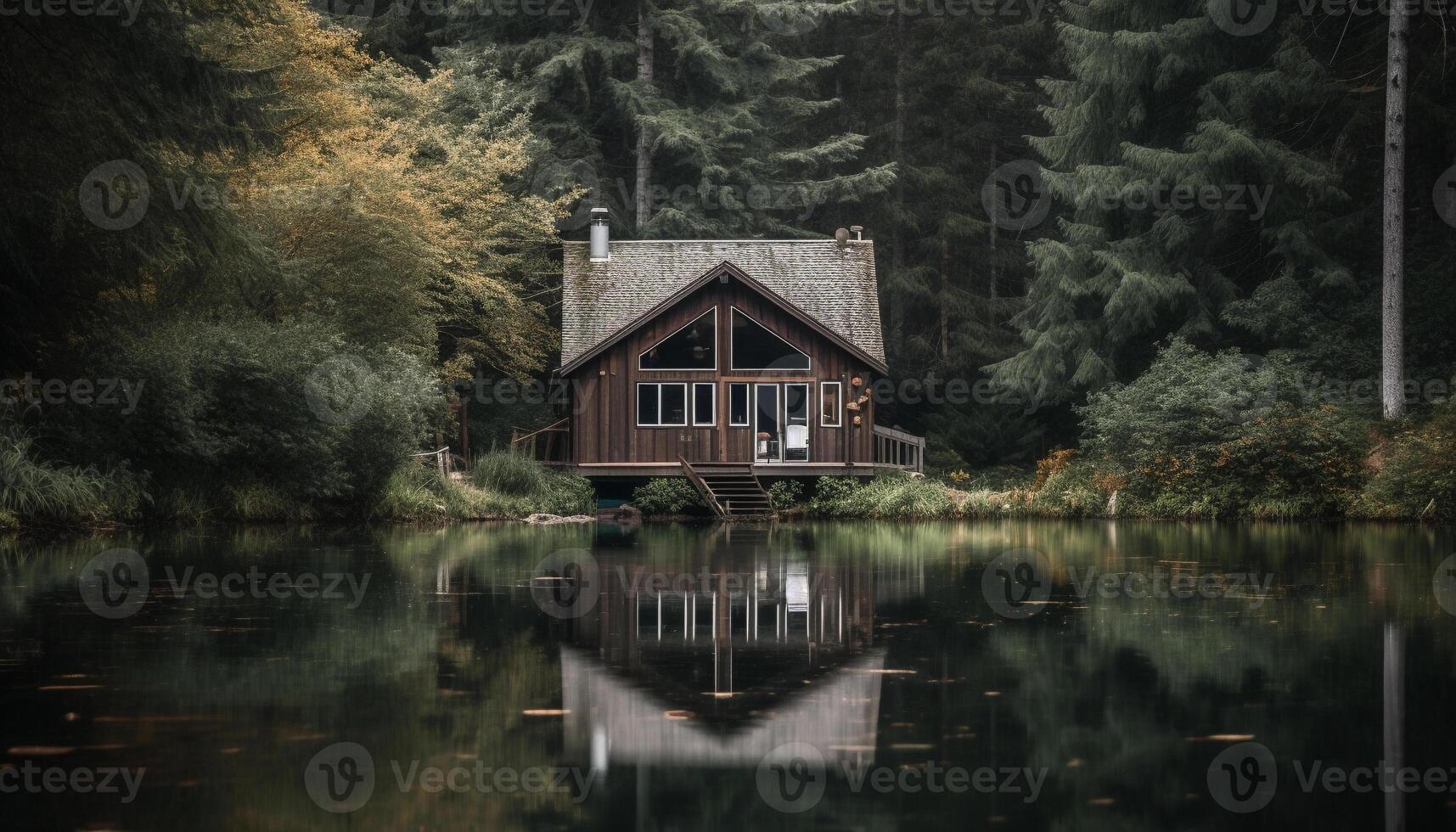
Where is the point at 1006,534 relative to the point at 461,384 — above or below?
below

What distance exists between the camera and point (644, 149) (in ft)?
146

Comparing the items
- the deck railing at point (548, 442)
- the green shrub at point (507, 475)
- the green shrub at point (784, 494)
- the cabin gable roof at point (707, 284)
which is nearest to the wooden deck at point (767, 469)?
the green shrub at point (784, 494)

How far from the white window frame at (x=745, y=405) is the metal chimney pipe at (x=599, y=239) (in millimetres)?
5203

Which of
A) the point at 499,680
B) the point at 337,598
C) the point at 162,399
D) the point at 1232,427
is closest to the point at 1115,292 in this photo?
the point at 1232,427

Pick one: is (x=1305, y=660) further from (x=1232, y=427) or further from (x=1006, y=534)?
(x=1232, y=427)

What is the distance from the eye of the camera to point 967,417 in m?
44.0

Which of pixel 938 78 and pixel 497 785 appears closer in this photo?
pixel 497 785

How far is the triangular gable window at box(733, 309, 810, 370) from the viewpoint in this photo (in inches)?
1437

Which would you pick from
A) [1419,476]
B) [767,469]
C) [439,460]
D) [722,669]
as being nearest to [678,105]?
[767,469]

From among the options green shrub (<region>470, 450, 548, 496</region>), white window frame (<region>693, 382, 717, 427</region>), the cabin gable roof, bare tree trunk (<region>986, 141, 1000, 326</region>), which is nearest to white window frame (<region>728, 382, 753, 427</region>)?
white window frame (<region>693, 382, 717, 427</region>)

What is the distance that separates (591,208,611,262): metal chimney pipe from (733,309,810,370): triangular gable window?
4498mm

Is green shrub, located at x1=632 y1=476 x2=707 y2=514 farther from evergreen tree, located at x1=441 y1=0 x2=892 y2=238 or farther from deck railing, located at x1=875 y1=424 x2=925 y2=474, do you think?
evergreen tree, located at x1=441 y1=0 x2=892 y2=238

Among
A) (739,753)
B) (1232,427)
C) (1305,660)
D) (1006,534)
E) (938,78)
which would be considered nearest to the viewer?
(739,753)

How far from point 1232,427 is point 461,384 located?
21772 mm
